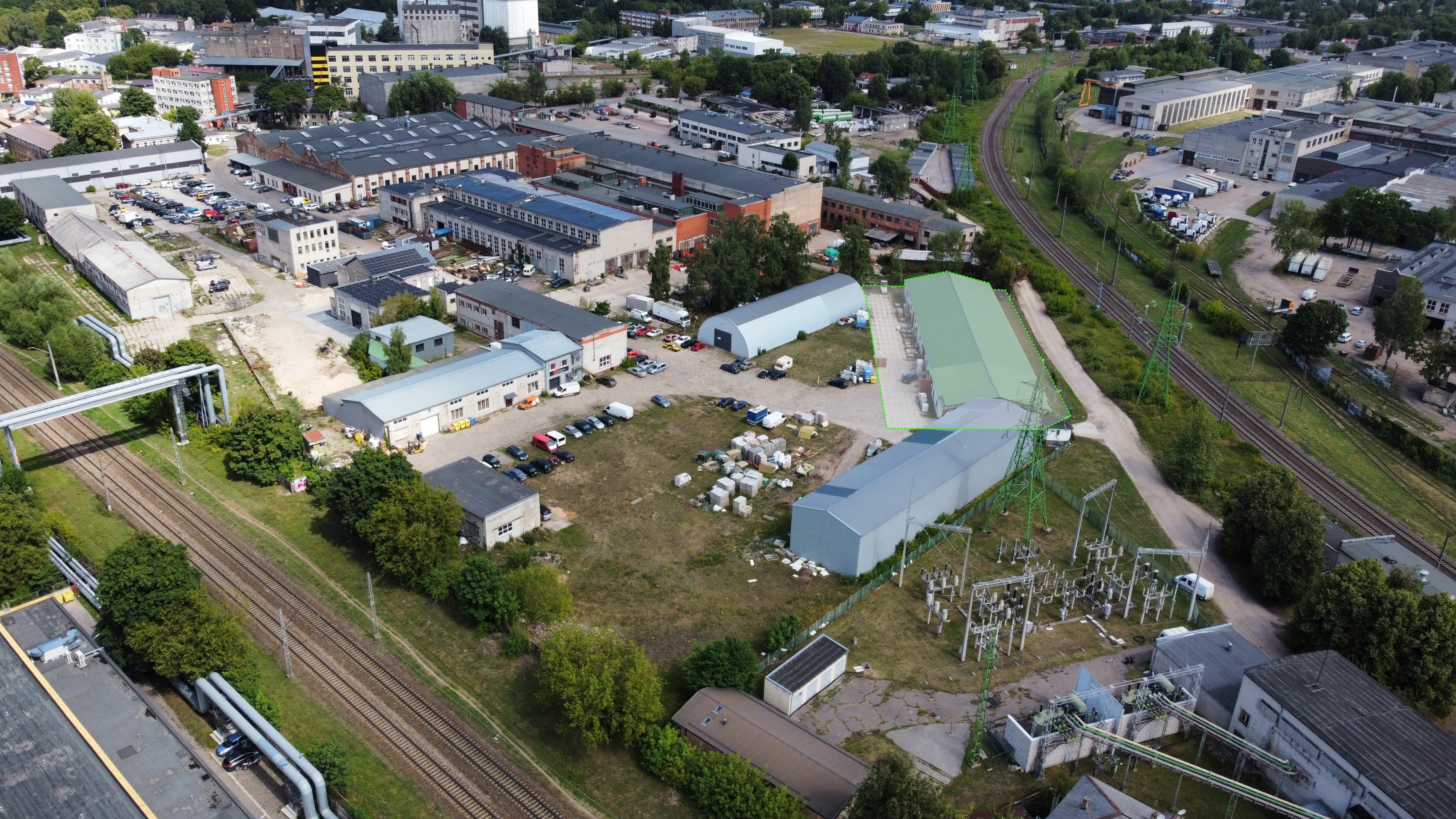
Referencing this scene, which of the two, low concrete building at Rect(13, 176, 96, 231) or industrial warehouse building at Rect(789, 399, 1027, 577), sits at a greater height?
low concrete building at Rect(13, 176, 96, 231)

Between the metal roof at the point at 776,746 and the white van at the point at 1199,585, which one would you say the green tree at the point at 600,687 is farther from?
the white van at the point at 1199,585

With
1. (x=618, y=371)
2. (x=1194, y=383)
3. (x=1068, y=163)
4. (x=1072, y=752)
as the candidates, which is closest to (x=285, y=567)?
(x=618, y=371)

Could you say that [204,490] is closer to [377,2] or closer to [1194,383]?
[1194,383]

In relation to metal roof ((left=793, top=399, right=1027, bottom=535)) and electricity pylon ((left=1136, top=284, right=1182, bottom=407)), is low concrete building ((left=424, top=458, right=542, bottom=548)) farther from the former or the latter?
electricity pylon ((left=1136, top=284, right=1182, bottom=407))

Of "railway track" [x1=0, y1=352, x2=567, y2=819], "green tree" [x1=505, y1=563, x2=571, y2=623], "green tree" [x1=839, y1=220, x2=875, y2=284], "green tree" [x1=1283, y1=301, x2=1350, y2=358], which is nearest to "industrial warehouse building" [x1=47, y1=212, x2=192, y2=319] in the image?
"railway track" [x1=0, y1=352, x2=567, y2=819]

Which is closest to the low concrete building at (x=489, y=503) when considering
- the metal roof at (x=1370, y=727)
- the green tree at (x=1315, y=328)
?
the metal roof at (x=1370, y=727)

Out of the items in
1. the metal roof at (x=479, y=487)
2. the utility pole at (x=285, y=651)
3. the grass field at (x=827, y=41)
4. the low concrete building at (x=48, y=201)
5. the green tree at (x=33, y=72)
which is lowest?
the utility pole at (x=285, y=651)

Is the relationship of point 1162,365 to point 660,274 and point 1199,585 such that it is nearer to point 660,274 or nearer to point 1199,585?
point 1199,585
